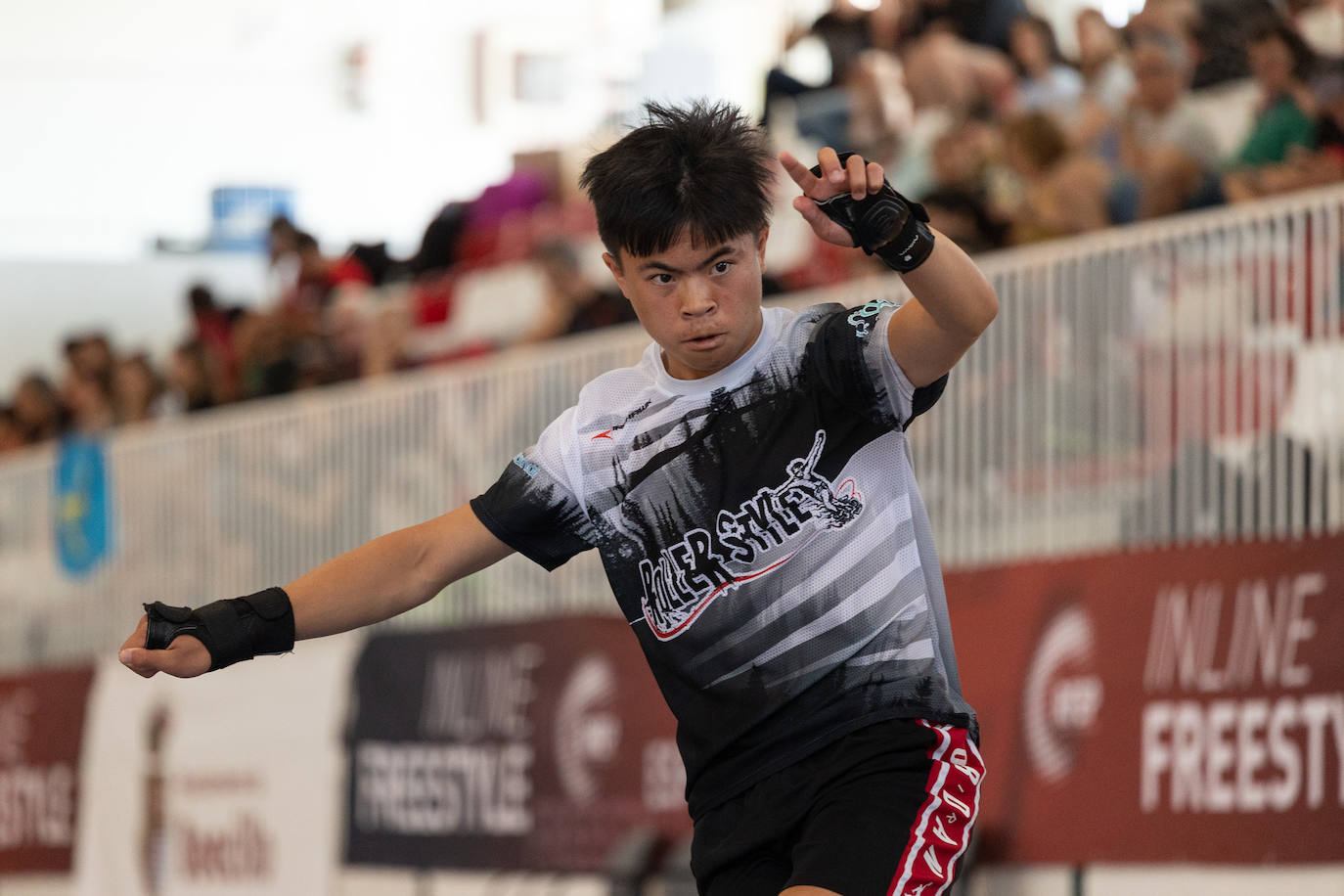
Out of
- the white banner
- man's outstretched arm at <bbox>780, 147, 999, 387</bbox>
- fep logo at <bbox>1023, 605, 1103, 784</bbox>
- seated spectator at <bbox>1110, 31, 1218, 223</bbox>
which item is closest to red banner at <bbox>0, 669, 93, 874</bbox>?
the white banner

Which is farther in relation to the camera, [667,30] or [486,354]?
[667,30]

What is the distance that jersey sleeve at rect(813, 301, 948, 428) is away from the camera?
3.80 m

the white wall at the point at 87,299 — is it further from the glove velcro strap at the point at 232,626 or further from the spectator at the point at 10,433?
the glove velcro strap at the point at 232,626

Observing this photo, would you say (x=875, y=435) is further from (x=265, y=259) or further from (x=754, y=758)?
(x=265, y=259)

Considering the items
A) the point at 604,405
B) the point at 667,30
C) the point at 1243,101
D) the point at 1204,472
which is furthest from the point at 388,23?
the point at 604,405

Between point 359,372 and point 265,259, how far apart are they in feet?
24.1

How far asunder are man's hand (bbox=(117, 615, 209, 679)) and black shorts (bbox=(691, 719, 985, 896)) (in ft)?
3.63

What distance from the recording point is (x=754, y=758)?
13.1ft

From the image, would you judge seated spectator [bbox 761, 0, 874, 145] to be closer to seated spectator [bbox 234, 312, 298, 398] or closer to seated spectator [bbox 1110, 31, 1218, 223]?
seated spectator [bbox 1110, 31, 1218, 223]

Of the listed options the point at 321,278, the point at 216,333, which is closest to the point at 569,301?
the point at 321,278

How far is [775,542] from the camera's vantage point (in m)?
3.98

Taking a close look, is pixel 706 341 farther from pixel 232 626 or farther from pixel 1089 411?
pixel 1089 411

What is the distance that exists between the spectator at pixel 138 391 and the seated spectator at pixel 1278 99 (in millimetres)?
8157

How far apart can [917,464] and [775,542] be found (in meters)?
4.13
